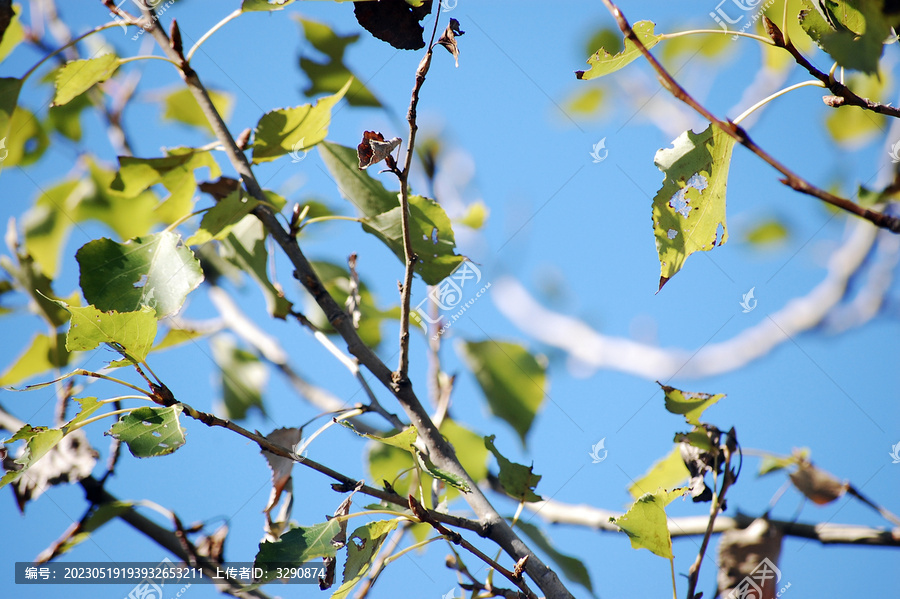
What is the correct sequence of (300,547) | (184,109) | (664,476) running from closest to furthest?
(300,547) → (664,476) → (184,109)

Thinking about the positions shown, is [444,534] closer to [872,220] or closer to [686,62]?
[872,220]

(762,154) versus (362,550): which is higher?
(762,154)

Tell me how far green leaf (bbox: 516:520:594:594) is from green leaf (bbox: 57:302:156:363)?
2.47ft

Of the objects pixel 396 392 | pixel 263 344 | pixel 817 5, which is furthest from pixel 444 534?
pixel 263 344

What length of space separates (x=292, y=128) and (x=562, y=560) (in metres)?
0.96

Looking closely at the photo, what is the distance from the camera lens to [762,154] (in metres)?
0.73

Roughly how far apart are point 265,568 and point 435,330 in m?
0.82

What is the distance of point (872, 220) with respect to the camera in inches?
28.2

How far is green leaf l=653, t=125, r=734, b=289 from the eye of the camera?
32.7 inches

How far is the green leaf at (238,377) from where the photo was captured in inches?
70.8

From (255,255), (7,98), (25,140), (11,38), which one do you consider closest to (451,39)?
(255,255)

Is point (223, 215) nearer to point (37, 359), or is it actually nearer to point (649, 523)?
point (649, 523)

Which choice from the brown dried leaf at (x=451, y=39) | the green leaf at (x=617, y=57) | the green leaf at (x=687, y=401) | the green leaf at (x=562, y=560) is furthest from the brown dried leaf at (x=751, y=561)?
the brown dried leaf at (x=451, y=39)

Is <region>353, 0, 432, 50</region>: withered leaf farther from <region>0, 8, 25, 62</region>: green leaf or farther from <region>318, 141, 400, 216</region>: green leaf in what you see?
<region>0, 8, 25, 62</region>: green leaf
